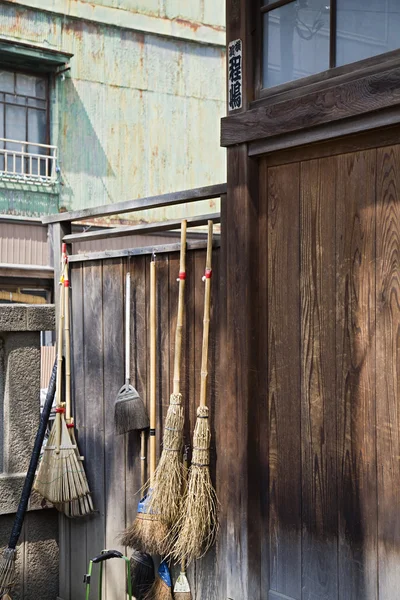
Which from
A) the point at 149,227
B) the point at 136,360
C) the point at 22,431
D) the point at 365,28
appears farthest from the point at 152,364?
the point at 365,28

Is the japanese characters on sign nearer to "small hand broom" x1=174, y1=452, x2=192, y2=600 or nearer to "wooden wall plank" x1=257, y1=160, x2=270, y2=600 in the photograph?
"wooden wall plank" x1=257, y1=160, x2=270, y2=600

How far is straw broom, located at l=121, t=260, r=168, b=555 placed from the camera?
12.8 ft

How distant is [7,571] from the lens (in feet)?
15.7

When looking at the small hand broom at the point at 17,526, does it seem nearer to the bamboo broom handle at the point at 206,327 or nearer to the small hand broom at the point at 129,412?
the small hand broom at the point at 129,412

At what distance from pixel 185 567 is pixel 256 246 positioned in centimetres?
167

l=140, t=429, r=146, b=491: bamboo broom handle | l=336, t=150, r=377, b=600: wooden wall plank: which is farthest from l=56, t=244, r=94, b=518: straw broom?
l=336, t=150, r=377, b=600: wooden wall plank

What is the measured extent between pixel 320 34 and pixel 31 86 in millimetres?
12432

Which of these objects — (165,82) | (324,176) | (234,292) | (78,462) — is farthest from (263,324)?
(165,82)

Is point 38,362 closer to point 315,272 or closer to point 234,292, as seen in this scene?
point 234,292

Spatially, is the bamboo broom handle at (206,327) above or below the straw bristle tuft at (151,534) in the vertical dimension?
above

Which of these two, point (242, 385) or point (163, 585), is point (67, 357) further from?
point (242, 385)

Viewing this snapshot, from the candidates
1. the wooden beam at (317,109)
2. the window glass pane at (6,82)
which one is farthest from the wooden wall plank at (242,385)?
the window glass pane at (6,82)

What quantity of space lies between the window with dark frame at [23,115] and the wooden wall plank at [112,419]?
33.4 ft

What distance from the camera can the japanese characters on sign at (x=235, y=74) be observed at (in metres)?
3.68
